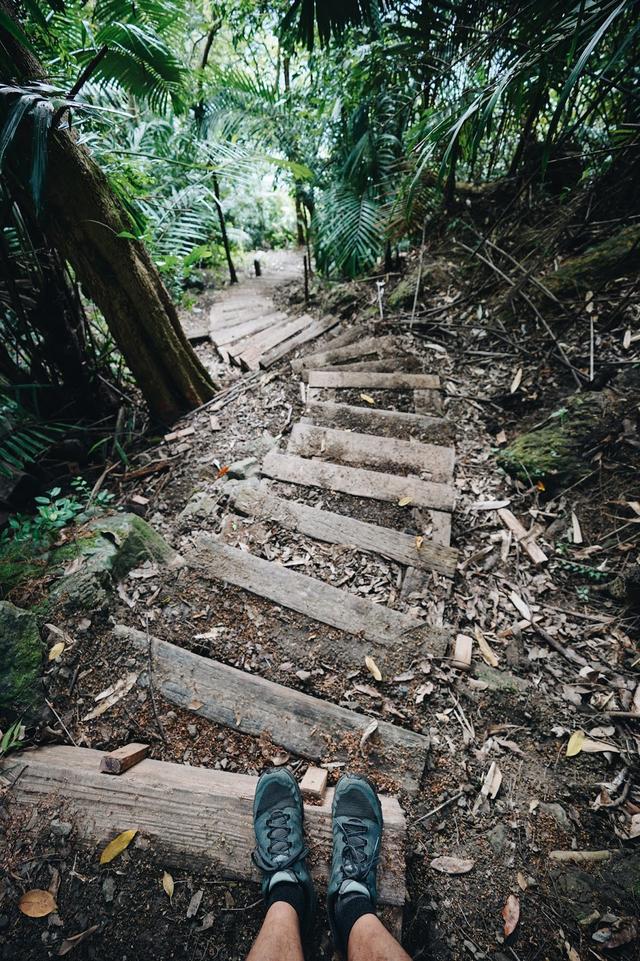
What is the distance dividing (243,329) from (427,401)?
2901 mm

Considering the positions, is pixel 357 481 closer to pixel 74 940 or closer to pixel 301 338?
pixel 74 940

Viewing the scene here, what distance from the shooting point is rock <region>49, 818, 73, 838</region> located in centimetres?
126

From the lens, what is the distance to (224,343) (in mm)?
4629

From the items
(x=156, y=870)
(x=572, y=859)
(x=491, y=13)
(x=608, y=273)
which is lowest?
(x=572, y=859)

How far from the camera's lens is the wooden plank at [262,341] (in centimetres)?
398

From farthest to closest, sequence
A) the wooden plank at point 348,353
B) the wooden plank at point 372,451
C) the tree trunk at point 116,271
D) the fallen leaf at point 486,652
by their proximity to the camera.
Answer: the wooden plank at point 348,353
the wooden plank at point 372,451
the tree trunk at point 116,271
the fallen leaf at point 486,652

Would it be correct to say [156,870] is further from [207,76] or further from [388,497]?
[207,76]

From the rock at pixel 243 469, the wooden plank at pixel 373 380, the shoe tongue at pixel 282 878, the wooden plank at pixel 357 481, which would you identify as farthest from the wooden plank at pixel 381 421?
the shoe tongue at pixel 282 878

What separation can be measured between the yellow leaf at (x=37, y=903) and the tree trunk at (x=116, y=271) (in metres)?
2.73

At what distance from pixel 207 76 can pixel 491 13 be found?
3.35 metres

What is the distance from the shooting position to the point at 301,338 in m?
4.06

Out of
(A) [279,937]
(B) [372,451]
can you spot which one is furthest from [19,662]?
(B) [372,451]

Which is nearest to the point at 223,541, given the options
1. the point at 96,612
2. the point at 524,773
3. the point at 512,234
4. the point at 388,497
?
the point at 96,612

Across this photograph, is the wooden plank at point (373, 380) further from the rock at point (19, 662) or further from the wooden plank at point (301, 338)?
the rock at point (19, 662)
